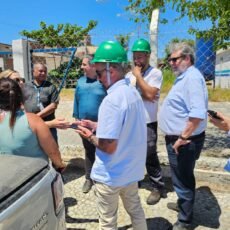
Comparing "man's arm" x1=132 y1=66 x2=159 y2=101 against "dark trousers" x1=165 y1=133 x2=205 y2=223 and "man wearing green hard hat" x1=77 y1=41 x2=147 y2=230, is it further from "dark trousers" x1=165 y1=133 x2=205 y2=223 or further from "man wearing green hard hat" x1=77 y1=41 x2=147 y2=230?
"man wearing green hard hat" x1=77 y1=41 x2=147 y2=230

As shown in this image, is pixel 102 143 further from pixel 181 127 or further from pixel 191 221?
pixel 191 221

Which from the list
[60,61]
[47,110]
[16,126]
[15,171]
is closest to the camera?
[15,171]

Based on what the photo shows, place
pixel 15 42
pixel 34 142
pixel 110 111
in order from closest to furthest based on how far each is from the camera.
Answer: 1. pixel 110 111
2. pixel 34 142
3. pixel 15 42

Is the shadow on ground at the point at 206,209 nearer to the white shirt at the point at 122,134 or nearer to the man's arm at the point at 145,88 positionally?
the white shirt at the point at 122,134

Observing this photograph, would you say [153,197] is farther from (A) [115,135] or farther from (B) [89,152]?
(A) [115,135]

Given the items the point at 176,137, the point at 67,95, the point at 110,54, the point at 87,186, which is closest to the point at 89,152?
the point at 87,186

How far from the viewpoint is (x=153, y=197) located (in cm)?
377

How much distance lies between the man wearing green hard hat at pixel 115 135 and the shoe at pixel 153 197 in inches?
47.7

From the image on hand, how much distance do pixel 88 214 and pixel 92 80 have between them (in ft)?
5.09

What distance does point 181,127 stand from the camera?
9.53 ft

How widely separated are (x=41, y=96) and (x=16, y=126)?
1.78 meters

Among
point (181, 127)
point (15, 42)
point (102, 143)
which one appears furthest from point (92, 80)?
point (15, 42)

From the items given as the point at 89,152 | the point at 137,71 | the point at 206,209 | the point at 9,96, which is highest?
the point at 137,71

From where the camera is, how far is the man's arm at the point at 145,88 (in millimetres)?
3416
